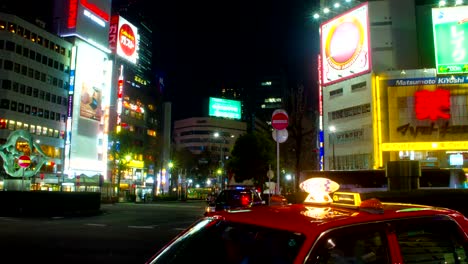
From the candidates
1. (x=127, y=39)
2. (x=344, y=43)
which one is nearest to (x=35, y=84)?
(x=127, y=39)

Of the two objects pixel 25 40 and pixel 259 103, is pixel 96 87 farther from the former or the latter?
pixel 259 103

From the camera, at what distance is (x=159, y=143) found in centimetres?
10525

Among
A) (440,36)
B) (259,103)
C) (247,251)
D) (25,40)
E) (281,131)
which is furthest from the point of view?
(259,103)

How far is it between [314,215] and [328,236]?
355 mm

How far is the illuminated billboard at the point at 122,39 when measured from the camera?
3334 inches

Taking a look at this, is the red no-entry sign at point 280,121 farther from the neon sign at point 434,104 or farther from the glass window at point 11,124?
the glass window at point 11,124

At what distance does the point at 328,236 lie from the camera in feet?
8.68

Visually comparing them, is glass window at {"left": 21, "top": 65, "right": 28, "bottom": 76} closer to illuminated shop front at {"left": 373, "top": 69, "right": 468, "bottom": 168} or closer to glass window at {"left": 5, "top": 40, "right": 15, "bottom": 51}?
glass window at {"left": 5, "top": 40, "right": 15, "bottom": 51}

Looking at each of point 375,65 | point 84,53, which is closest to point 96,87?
point 84,53

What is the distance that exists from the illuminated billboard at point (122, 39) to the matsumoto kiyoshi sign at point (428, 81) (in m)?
54.8

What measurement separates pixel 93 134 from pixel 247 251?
77.6 m

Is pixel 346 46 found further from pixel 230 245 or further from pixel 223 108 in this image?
pixel 223 108

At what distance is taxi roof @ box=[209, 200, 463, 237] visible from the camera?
2.72m

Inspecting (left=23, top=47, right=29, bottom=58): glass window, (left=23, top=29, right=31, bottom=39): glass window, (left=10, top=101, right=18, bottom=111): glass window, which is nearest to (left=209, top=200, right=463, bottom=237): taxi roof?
(left=10, top=101, right=18, bottom=111): glass window
